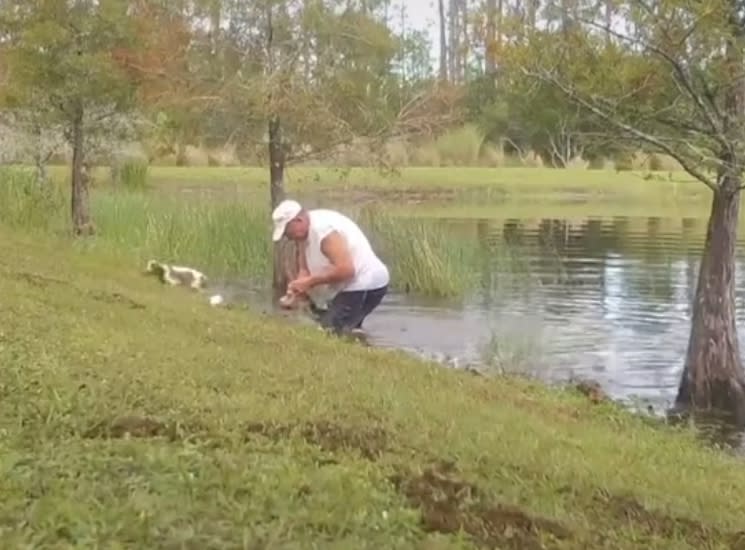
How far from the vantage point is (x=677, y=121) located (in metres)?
11.0

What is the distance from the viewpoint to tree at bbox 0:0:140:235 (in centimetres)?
1997

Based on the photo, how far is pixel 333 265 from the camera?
11.5 meters

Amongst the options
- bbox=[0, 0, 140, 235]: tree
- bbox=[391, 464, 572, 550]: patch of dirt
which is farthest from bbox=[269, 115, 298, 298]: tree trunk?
bbox=[391, 464, 572, 550]: patch of dirt

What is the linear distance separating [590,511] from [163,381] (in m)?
2.41

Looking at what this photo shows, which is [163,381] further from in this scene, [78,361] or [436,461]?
[436,461]

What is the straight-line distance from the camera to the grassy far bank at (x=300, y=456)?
15.4ft

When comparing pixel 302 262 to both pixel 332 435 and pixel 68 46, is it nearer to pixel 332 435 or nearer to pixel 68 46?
pixel 332 435

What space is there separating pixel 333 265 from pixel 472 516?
6538 millimetres

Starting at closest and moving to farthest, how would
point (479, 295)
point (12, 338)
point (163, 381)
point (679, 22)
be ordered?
point (163, 381) → point (12, 338) → point (679, 22) → point (479, 295)

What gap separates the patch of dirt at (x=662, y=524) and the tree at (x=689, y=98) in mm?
5103

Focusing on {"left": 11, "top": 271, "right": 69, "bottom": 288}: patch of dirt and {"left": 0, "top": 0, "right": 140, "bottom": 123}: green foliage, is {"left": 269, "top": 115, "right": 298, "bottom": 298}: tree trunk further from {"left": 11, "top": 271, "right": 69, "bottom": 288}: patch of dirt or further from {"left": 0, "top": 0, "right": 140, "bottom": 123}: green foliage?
{"left": 11, "top": 271, "right": 69, "bottom": 288}: patch of dirt

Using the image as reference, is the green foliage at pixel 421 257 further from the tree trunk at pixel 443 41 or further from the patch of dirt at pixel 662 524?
the tree trunk at pixel 443 41

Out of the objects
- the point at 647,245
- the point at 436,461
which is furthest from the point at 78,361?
the point at 647,245

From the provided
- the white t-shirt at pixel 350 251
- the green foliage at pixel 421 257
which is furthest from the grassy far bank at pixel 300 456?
the green foliage at pixel 421 257
